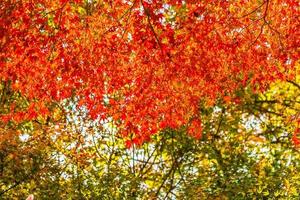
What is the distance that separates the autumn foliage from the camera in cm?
1177

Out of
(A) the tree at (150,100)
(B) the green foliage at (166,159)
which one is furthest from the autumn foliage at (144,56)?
(B) the green foliage at (166,159)

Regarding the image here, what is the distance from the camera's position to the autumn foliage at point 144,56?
38.6 feet

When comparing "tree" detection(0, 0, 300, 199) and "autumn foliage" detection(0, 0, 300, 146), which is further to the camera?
"tree" detection(0, 0, 300, 199)

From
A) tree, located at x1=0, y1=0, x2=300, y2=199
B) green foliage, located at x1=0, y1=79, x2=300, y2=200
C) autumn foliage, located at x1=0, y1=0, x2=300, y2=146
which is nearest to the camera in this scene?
autumn foliage, located at x1=0, y1=0, x2=300, y2=146

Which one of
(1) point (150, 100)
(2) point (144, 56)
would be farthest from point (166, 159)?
(2) point (144, 56)

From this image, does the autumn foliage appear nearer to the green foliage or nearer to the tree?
the tree

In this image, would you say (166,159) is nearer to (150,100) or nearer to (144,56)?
(150,100)

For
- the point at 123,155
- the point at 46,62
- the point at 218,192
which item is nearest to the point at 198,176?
the point at 218,192

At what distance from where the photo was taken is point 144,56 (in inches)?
486

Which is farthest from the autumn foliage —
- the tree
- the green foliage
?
the green foliage

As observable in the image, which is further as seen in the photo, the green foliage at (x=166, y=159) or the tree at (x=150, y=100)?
the green foliage at (x=166, y=159)

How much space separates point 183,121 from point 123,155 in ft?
10.2

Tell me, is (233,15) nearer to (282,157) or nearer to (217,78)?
(217,78)

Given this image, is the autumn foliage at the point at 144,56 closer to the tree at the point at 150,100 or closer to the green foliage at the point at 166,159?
the tree at the point at 150,100
